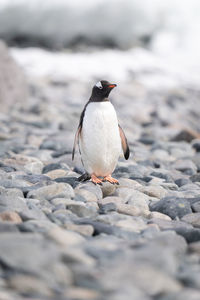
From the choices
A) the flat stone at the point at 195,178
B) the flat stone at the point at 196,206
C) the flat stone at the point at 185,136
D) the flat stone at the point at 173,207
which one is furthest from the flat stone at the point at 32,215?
the flat stone at the point at 185,136

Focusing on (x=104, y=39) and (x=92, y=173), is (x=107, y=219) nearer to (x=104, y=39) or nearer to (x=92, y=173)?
(x=92, y=173)

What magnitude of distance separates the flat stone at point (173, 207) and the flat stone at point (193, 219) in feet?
0.22

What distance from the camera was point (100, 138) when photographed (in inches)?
176

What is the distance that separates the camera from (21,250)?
225cm

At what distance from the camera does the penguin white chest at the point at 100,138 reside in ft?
14.5

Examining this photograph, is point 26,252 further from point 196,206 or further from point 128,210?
point 196,206

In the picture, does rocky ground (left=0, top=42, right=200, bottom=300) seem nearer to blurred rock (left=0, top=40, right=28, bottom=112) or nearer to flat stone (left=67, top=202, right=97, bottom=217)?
flat stone (left=67, top=202, right=97, bottom=217)

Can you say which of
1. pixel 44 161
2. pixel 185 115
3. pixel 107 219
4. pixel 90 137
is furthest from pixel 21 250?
pixel 185 115

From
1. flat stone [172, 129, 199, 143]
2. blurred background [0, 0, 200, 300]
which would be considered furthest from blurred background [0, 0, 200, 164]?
flat stone [172, 129, 199, 143]

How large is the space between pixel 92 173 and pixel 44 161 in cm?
95

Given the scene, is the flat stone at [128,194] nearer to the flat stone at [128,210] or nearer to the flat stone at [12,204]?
the flat stone at [128,210]

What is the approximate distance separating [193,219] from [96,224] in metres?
0.88

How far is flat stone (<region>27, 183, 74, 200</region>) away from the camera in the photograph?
11.9ft

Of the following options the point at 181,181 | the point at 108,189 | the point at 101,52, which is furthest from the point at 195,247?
the point at 101,52
